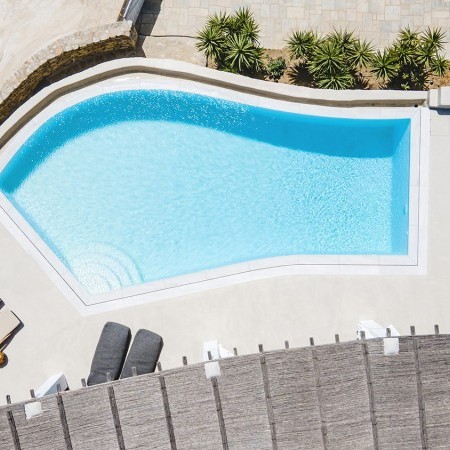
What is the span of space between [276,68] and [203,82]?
6.26ft

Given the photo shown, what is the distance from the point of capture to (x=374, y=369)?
447 inches

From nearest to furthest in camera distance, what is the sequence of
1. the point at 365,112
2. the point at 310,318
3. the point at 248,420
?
the point at 248,420, the point at 310,318, the point at 365,112

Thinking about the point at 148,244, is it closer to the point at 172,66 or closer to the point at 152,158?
the point at 152,158

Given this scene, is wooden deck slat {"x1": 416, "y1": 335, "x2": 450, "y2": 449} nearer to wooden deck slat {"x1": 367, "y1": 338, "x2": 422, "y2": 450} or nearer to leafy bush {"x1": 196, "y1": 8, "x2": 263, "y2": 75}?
wooden deck slat {"x1": 367, "y1": 338, "x2": 422, "y2": 450}

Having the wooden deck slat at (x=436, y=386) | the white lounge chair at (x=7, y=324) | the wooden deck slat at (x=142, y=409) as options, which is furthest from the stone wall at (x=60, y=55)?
the wooden deck slat at (x=436, y=386)

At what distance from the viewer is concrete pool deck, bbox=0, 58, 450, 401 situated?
1357 centimetres

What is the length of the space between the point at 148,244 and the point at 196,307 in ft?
7.22

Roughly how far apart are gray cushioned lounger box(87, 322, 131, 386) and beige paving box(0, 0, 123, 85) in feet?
23.2

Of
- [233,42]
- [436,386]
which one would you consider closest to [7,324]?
[233,42]

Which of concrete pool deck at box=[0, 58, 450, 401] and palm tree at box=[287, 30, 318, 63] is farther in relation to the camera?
palm tree at box=[287, 30, 318, 63]

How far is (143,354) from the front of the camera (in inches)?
529

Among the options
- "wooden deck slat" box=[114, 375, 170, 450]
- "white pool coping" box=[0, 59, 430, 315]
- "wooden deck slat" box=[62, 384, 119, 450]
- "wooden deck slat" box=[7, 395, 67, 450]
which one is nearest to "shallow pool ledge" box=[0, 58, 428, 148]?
"white pool coping" box=[0, 59, 430, 315]

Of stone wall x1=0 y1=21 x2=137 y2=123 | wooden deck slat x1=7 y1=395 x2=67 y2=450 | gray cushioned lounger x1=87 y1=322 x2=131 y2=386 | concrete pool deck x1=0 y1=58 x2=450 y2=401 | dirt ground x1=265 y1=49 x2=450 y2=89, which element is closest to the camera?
wooden deck slat x1=7 y1=395 x2=67 y2=450

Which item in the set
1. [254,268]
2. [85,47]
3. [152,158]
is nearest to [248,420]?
[254,268]
